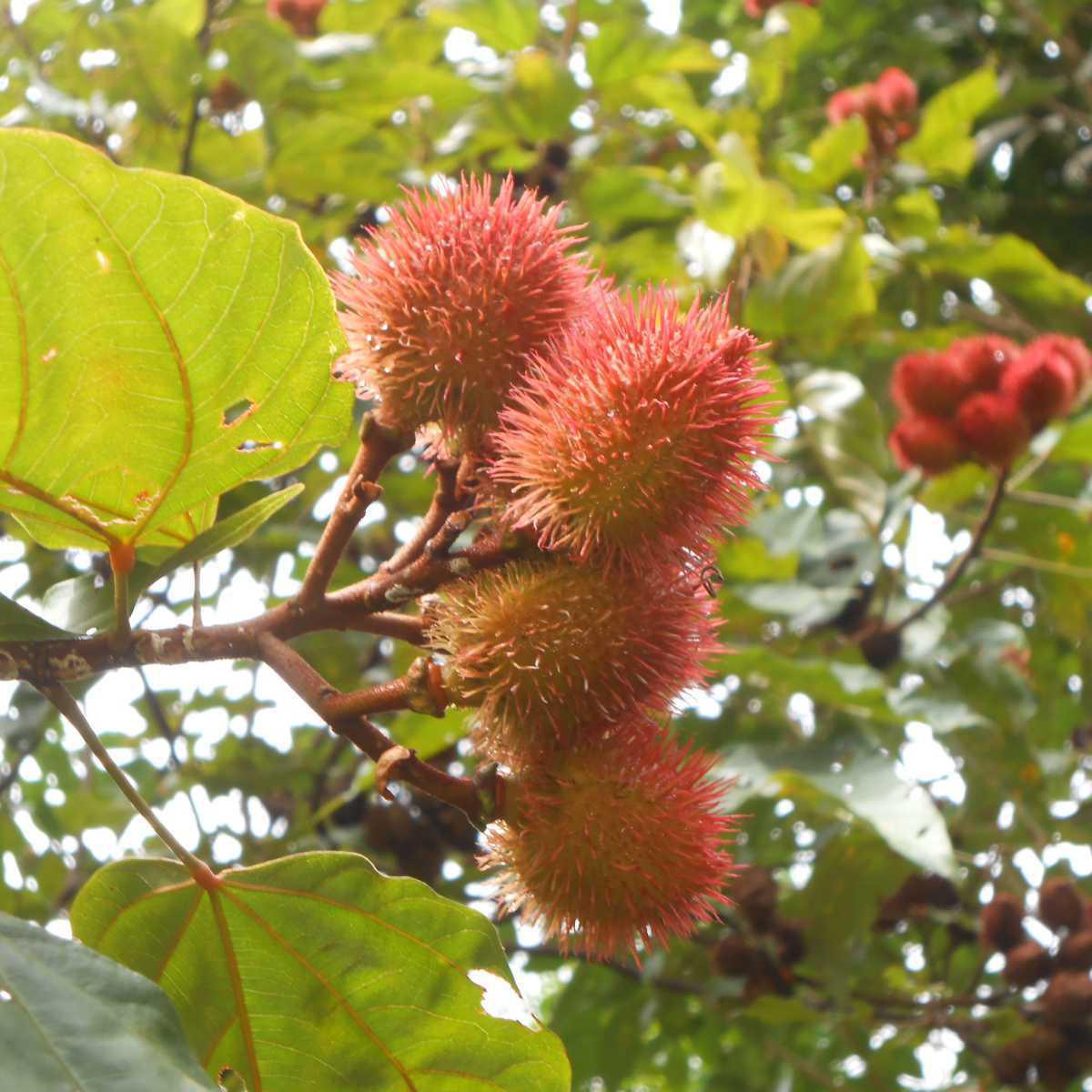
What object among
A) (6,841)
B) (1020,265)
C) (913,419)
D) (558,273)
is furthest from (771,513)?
(6,841)

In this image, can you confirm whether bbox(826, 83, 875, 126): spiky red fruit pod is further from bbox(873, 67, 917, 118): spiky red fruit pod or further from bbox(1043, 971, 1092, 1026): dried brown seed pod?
bbox(1043, 971, 1092, 1026): dried brown seed pod

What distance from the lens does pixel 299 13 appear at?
3152mm

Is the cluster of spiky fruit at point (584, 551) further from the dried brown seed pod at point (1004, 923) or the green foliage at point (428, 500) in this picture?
the dried brown seed pod at point (1004, 923)

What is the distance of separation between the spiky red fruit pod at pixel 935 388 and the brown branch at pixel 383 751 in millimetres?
1646

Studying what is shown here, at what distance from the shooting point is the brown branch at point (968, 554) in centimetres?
246

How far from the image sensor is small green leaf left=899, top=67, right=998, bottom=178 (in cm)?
333

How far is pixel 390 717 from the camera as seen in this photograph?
114 inches

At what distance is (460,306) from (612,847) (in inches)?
21.2

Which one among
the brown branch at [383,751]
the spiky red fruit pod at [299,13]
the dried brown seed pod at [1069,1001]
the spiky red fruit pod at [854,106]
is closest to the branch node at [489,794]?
the brown branch at [383,751]

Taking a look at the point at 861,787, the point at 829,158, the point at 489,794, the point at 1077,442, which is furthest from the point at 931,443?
the point at 489,794

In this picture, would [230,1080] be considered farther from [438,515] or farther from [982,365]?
[982,365]

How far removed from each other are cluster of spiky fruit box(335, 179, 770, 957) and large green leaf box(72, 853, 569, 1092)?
9cm

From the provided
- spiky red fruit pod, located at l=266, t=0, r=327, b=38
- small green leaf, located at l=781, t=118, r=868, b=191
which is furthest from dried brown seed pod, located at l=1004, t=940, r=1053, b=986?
spiky red fruit pod, located at l=266, t=0, r=327, b=38

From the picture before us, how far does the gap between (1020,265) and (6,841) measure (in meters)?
2.82
